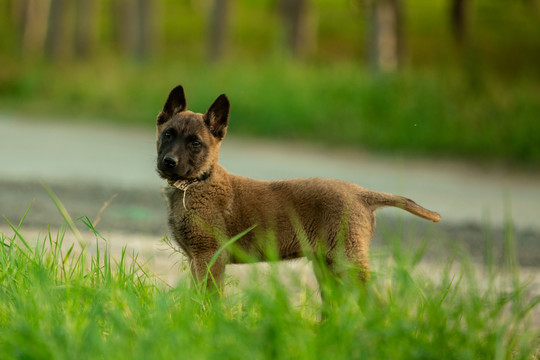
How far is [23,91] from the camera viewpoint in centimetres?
1992

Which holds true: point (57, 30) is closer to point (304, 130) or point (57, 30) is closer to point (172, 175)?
point (304, 130)

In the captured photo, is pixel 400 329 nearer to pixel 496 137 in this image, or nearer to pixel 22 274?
pixel 22 274

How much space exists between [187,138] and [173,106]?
0.87 feet

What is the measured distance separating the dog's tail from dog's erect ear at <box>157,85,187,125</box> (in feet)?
3.63

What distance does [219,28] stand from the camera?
22875mm

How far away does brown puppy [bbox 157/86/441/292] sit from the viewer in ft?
12.8

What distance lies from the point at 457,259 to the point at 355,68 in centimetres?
1088

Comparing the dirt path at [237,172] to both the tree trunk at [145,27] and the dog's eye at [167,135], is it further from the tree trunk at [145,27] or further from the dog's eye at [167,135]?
the tree trunk at [145,27]

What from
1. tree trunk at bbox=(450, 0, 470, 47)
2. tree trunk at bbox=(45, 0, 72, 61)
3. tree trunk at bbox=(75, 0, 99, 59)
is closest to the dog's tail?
tree trunk at bbox=(450, 0, 470, 47)

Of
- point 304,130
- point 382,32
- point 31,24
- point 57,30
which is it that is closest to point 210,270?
point 304,130

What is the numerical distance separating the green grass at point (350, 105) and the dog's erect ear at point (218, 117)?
9.33m

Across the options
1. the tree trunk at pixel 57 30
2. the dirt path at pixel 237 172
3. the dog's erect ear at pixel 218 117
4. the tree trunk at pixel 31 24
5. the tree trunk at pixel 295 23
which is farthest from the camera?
the tree trunk at pixel 31 24

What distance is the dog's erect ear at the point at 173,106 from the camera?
4.15m

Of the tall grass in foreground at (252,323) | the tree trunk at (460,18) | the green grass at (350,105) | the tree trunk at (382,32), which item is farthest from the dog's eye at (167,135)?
the tree trunk at (460,18)
